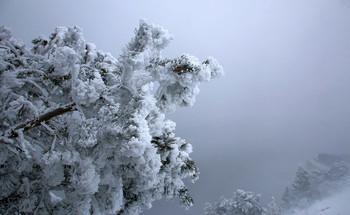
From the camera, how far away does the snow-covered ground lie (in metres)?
40.8

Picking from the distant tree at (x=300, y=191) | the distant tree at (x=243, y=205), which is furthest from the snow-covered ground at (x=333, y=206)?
the distant tree at (x=243, y=205)

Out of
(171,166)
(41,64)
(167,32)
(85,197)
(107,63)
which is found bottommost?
(85,197)

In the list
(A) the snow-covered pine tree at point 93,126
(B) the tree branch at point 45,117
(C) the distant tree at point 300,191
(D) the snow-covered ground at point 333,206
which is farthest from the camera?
(C) the distant tree at point 300,191

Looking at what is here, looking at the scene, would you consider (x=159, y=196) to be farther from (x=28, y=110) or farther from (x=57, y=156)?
(x=28, y=110)

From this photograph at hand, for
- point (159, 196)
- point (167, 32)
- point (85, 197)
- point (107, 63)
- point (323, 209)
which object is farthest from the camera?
point (323, 209)

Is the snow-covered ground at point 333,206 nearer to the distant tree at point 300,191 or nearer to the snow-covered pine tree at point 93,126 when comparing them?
the distant tree at point 300,191

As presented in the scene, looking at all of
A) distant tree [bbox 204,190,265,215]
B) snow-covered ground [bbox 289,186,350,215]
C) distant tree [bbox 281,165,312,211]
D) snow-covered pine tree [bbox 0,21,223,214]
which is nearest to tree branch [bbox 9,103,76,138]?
snow-covered pine tree [bbox 0,21,223,214]

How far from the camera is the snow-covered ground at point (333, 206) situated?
134 ft

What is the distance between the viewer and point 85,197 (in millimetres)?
4801

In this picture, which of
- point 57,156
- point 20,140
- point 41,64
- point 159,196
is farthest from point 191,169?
point 41,64

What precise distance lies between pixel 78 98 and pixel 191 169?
3085 mm

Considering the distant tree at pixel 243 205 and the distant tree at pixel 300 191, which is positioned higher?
the distant tree at pixel 300 191

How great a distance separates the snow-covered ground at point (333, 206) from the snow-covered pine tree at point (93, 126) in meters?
50.9

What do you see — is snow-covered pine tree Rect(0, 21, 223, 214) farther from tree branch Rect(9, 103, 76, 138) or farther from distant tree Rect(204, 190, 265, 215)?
distant tree Rect(204, 190, 265, 215)
